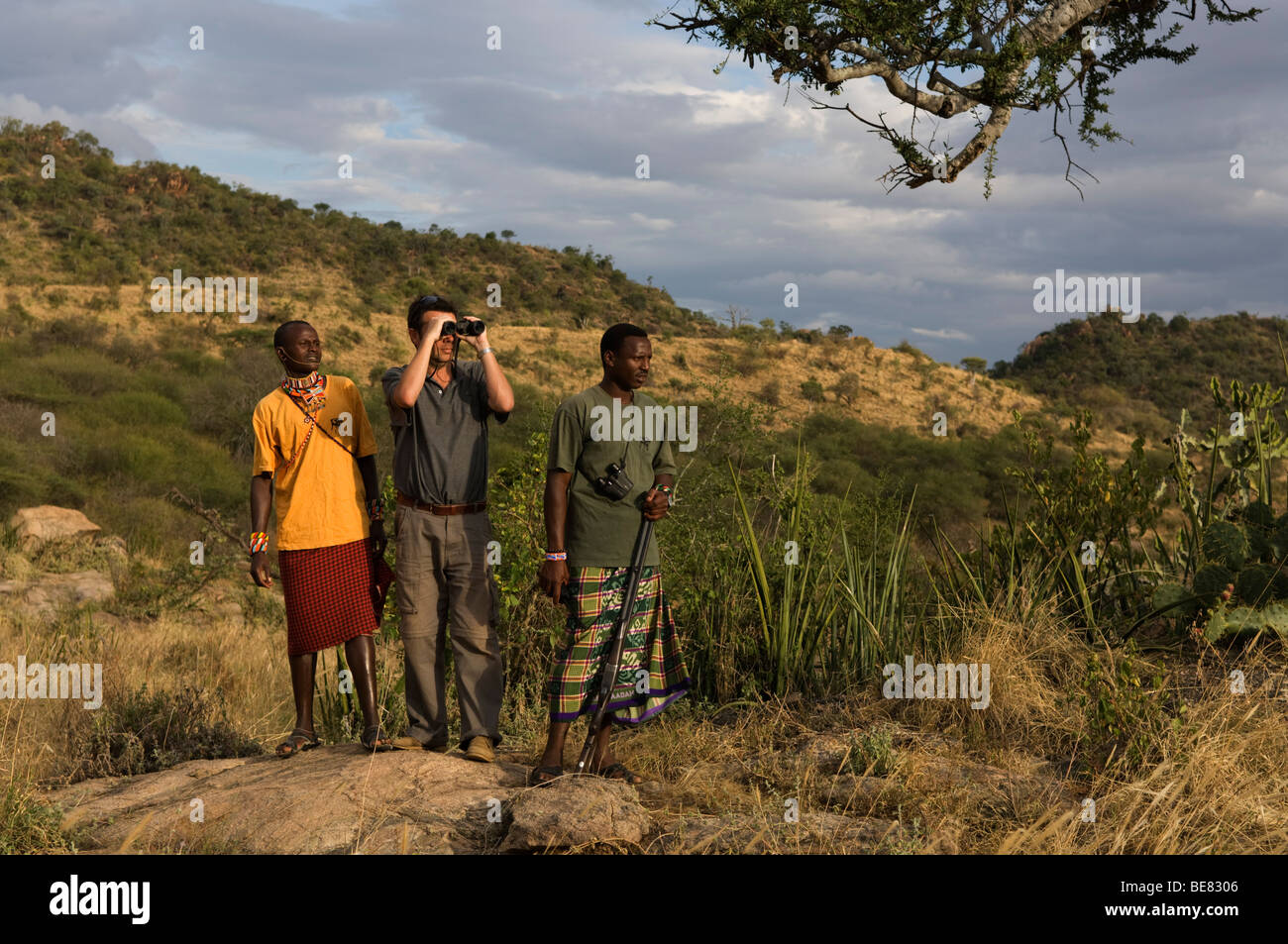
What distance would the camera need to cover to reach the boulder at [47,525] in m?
12.1

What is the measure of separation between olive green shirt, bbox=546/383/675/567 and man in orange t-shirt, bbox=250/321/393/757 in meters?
1.03

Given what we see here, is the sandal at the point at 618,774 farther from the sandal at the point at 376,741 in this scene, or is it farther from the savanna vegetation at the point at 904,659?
the sandal at the point at 376,741

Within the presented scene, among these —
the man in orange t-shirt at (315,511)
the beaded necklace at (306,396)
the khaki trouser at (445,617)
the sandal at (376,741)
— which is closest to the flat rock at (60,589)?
the man in orange t-shirt at (315,511)

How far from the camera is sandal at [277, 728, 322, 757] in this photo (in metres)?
4.43

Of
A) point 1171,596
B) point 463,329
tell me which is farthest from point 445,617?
point 1171,596

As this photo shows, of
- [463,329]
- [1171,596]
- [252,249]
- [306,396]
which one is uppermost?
[252,249]

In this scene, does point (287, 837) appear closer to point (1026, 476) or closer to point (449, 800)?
point (449, 800)

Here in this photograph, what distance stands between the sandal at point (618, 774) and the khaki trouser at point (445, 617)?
1.72 feet

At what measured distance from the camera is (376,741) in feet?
13.8

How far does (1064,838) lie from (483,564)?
231 cm

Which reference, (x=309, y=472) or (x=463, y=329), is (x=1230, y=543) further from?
(x=309, y=472)

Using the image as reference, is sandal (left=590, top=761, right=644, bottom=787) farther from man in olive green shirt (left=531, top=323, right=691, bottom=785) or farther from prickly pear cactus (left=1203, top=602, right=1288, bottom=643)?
prickly pear cactus (left=1203, top=602, right=1288, bottom=643)

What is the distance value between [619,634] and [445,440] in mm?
1023

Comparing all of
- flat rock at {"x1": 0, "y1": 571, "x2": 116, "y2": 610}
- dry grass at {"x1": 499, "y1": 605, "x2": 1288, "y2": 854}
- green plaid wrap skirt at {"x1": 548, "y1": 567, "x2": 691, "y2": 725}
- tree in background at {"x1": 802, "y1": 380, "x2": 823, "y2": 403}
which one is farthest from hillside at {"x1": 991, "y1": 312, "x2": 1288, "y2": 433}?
green plaid wrap skirt at {"x1": 548, "y1": 567, "x2": 691, "y2": 725}
